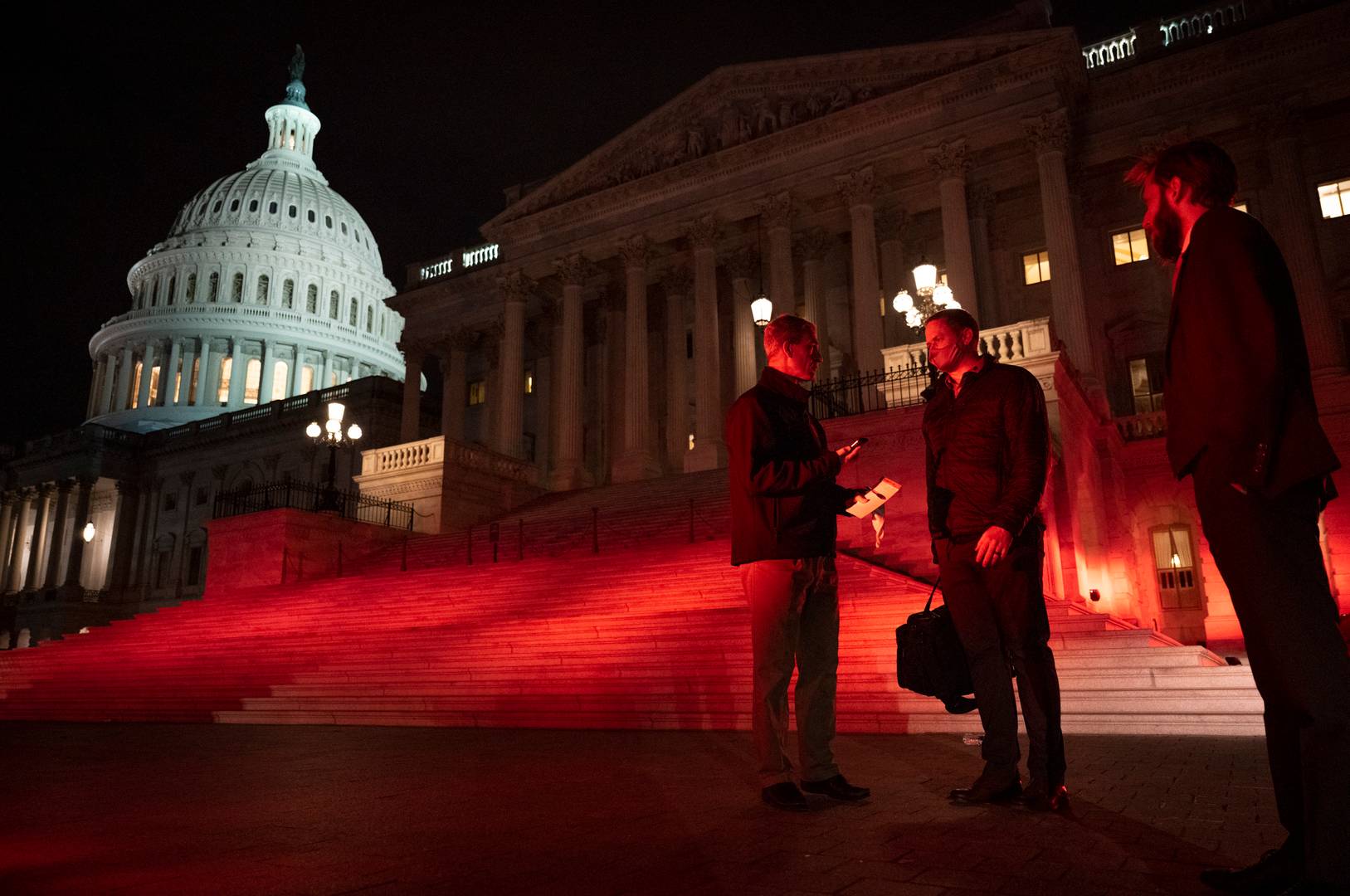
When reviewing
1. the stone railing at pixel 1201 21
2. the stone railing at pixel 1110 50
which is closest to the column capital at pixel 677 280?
the stone railing at pixel 1110 50

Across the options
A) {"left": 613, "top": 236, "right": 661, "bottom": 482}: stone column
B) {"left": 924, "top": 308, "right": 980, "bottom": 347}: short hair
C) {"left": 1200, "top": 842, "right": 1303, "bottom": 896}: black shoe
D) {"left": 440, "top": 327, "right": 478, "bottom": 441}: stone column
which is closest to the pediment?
{"left": 613, "top": 236, "right": 661, "bottom": 482}: stone column

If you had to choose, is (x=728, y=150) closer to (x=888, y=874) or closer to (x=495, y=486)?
(x=495, y=486)

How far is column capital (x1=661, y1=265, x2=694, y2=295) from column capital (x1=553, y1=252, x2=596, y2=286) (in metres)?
3.21

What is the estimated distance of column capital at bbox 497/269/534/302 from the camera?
38938mm

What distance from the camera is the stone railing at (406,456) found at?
28.8m

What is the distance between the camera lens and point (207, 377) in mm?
85062

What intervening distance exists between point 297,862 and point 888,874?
2.32m

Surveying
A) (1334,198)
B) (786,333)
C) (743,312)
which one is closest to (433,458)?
(743,312)

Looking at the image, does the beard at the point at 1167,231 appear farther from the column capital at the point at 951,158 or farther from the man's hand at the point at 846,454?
the column capital at the point at 951,158

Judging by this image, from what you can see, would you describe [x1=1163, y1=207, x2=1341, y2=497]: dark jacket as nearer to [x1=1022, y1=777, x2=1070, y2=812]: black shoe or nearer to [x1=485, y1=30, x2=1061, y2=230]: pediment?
[x1=1022, y1=777, x2=1070, y2=812]: black shoe

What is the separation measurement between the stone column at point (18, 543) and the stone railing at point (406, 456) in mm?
51954

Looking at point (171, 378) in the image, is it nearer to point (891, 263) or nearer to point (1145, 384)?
point (891, 263)

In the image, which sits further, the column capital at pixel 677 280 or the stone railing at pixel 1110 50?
the column capital at pixel 677 280

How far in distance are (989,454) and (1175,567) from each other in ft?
81.6
